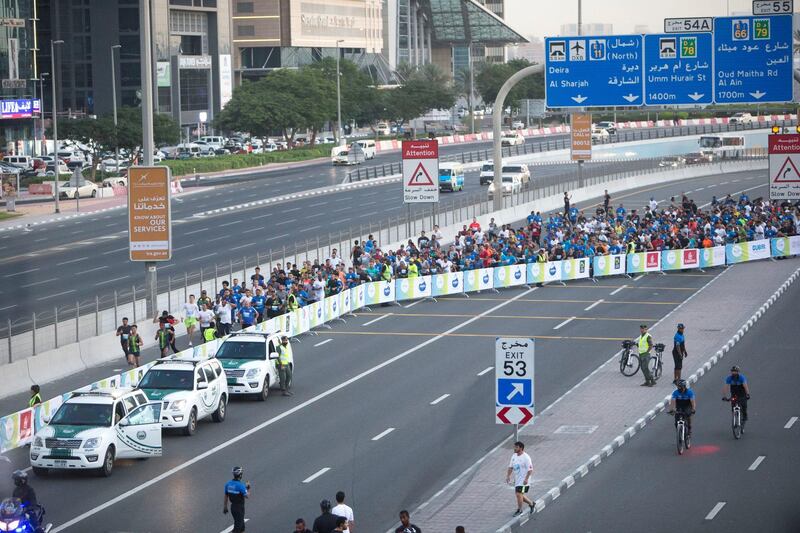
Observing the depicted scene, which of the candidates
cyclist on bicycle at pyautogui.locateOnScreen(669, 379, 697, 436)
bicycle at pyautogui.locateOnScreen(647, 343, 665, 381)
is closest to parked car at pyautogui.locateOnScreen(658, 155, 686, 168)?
bicycle at pyautogui.locateOnScreen(647, 343, 665, 381)

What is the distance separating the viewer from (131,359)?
33125 mm

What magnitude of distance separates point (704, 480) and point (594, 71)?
972 inches

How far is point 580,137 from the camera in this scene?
73.5 meters

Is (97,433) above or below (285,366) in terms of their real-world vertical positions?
above

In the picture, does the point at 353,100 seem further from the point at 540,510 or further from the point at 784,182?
the point at 540,510

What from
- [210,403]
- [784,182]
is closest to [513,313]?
[784,182]

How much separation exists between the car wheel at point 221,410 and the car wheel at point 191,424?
89 centimetres

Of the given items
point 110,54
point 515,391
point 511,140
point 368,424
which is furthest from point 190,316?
point 110,54

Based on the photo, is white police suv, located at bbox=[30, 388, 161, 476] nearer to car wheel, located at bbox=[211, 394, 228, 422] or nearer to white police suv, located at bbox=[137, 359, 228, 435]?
white police suv, located at bbox=[137, 359, 228, 435]

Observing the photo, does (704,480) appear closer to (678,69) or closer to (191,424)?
(191,424)

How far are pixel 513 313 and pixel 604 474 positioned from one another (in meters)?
19.7

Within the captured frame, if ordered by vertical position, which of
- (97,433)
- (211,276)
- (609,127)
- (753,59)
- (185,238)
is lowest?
(97,433)

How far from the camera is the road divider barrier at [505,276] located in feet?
130

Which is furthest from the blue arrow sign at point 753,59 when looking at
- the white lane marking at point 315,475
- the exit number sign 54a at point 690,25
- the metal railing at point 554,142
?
the metal railing at point 554,142
